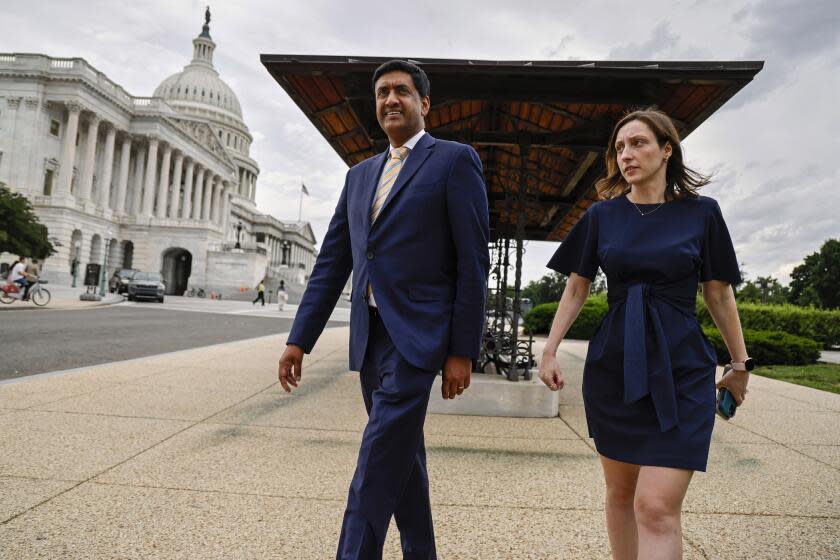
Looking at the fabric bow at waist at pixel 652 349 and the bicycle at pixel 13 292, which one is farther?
the bicycle at pixel 13 292

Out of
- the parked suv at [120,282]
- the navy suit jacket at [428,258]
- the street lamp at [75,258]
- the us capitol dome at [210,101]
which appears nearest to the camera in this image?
the navy suit jacket at [428,258]

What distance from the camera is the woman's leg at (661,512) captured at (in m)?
2.01

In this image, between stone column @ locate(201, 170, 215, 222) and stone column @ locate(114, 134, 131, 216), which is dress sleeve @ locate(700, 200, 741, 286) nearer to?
stone column @ locate(114, 134, 131, 216)

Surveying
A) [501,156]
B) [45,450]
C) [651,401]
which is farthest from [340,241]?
[501,156]

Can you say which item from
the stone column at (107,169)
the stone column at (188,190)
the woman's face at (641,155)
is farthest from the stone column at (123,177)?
the woman's face at (641,155)

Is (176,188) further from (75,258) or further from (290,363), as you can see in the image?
(290,363)

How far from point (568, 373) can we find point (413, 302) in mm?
9383

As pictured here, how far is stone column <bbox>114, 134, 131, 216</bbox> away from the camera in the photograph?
65125mm

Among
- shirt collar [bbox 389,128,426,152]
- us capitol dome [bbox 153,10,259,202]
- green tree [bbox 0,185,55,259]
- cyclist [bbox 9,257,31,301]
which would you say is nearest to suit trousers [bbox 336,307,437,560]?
shirt collar [bbox 389,128,426,152]

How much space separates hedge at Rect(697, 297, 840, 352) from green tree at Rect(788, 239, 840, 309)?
51.9m

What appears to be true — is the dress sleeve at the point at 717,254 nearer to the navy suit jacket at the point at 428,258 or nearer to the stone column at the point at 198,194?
the navy suit jacket at the point at 428,258

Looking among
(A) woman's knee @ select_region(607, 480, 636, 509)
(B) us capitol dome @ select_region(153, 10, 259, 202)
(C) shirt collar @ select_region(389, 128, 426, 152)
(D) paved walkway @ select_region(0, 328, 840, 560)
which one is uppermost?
(B) us capitol dome @ select_region(153, 10, 259, 202)

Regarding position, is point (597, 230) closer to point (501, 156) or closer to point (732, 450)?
point (732, 450)

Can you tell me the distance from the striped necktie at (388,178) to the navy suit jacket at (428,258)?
30 mm
